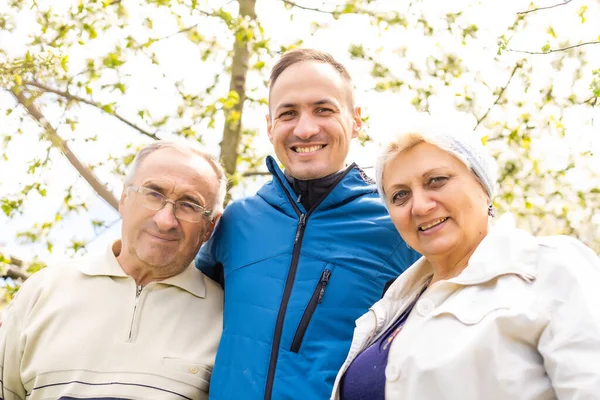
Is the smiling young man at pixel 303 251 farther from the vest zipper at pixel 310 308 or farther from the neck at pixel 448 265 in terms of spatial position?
the neck at pixel 448 265

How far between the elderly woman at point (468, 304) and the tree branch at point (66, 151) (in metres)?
4.06

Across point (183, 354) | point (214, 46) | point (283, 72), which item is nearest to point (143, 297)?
point (183, 354)

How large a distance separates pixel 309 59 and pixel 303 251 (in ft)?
3.34

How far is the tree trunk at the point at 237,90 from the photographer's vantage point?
20.2 ft

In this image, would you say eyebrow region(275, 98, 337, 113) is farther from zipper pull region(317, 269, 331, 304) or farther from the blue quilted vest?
zipper pull region(317, 269, 331, 304)

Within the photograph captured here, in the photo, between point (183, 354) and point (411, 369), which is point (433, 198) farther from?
point (183, 354)

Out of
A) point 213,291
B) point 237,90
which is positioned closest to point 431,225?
point 213,291

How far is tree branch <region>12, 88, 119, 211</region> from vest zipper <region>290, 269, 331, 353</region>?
3734 millimetres

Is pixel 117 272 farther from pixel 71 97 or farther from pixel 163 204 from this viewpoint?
pixel 71 97

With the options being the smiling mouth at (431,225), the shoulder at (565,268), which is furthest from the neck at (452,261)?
the shoulder at (565,268)

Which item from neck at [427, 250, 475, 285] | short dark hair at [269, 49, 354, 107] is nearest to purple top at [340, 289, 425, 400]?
neck at [427, 250, 475, 285]

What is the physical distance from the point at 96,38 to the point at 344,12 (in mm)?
2350

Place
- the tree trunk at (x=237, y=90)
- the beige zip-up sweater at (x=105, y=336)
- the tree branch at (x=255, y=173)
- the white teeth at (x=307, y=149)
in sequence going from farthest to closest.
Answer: the tree branch at (x=255, y=173) < the tree trunk at (x=237, y=90) < the white teeth at (x=307, y=149) < the beige zip-up sweater at (x=105, y=336)

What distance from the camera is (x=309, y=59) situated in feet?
10.6
